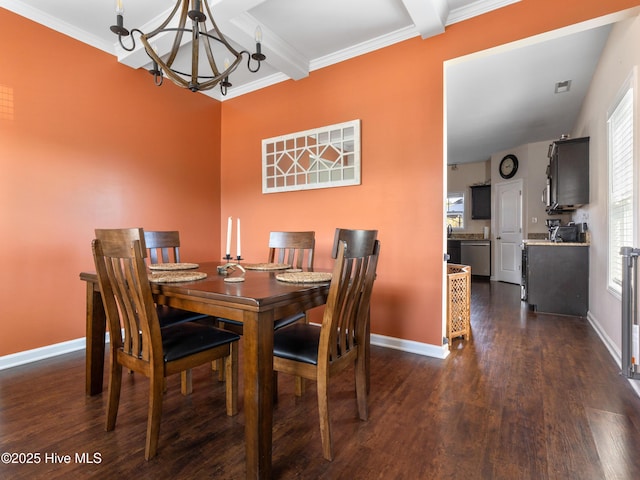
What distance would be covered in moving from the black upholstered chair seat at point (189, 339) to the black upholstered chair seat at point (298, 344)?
28cm

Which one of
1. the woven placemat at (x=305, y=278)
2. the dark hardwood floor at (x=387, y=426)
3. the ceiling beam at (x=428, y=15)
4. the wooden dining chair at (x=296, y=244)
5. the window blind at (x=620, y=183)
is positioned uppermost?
the ceiling beam at (x=428, y=15)

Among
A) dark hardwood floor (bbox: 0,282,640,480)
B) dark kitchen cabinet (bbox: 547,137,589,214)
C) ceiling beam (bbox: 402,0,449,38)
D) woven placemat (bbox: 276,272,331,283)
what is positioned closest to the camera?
dark hardwood floor (bbox: 0,282,640,480)

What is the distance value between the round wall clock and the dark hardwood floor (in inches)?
183

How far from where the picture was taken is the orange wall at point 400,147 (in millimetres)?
2451

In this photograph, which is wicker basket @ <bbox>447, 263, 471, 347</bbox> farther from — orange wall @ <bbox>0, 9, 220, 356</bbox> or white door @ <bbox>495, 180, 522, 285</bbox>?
white door @ <bbox>495, 180, 522, 285</bbox>

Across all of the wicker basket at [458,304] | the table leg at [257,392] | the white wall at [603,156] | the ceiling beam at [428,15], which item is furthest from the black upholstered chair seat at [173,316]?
the white wall at [603,156]

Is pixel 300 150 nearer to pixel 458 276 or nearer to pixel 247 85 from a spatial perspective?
pixel 247 85

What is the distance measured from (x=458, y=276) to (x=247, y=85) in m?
3.06

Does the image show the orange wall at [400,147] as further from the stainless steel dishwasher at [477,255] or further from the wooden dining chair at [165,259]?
the stainless steel dishwasher at [477,255]

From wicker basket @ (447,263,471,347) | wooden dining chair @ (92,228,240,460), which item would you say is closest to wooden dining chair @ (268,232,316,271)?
wooden dining chair @ (92,228,240,460)

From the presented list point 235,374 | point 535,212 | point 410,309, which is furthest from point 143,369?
point 535,212

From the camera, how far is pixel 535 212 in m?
5.83

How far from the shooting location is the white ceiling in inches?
96.6

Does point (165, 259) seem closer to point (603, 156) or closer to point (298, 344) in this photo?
point (298, 344)
